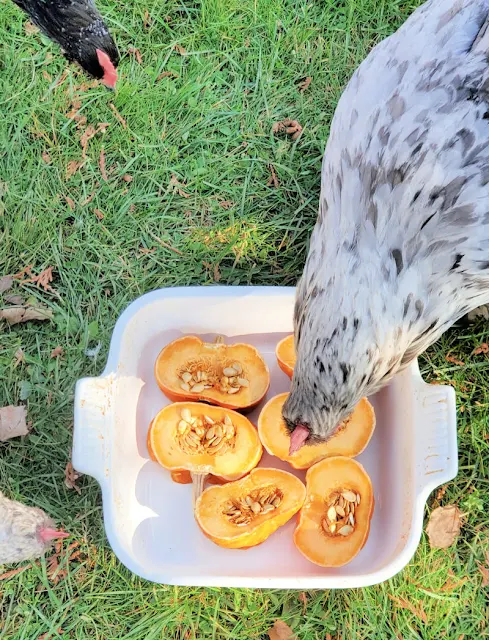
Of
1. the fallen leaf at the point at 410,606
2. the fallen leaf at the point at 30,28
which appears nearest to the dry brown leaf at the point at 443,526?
the fallen leaf at the point at 410,606

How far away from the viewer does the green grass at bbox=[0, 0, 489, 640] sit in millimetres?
1654

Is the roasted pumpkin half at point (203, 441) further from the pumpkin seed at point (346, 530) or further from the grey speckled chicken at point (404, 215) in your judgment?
the grey speckled chicken at point (404, 215)

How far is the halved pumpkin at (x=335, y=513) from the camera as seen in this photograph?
4.69ft

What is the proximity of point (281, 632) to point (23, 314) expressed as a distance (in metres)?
1.16

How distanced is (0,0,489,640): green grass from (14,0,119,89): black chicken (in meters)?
0.14

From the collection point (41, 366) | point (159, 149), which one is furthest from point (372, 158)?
point (41, 366)

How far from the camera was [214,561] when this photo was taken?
154 cm

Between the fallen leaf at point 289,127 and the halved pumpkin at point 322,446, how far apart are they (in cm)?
88

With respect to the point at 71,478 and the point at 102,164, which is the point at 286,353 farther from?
the point at 102,164

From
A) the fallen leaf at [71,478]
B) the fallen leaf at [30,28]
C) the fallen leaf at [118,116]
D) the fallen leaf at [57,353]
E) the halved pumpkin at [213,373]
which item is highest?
the fallen leaf at [30,28]

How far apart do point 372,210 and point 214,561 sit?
98cm

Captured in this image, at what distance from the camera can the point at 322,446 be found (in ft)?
4.89

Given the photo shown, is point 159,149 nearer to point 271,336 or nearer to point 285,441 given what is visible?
point 271,336

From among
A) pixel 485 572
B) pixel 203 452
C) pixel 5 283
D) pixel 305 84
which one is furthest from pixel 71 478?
pixel 305 84
